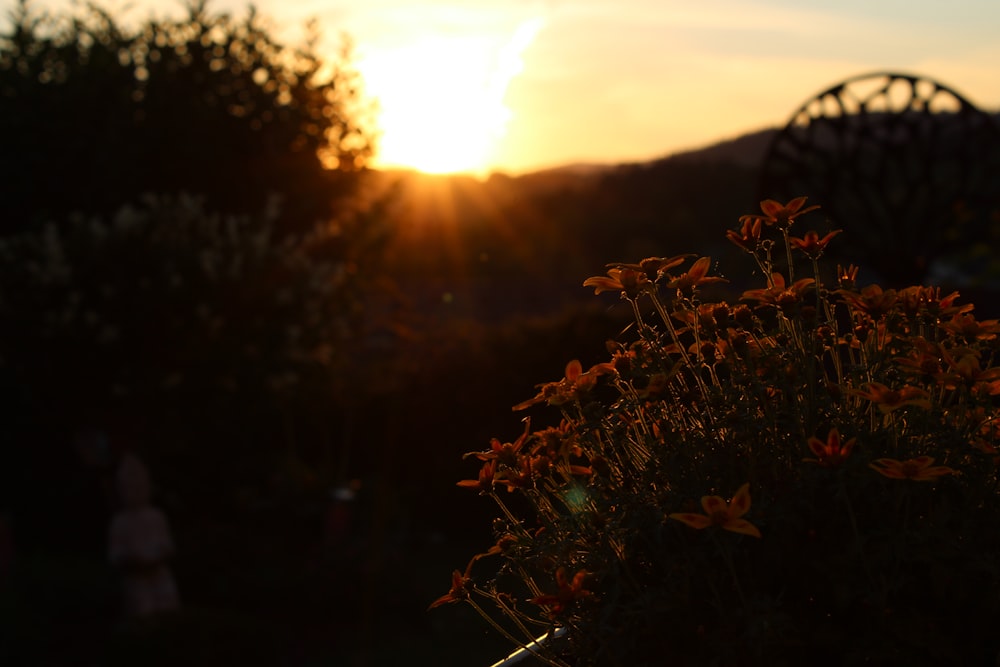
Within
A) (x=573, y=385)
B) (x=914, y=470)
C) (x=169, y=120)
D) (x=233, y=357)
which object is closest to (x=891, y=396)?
(x=914, y=470)

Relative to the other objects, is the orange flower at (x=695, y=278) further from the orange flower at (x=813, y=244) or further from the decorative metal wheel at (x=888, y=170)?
the decorative metal wheel at (x=888, y=170)

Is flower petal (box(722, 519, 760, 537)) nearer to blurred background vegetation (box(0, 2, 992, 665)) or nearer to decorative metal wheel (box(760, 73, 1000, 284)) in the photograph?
blurred background vegetation (box(0, 2, 992, 665))

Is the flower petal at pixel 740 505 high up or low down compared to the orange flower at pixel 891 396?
down

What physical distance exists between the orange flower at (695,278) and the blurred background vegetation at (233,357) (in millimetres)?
5407

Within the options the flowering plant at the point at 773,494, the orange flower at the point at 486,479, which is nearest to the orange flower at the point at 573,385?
the flowering plant at the point at 773,494

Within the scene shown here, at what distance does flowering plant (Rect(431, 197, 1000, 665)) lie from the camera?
1.71m

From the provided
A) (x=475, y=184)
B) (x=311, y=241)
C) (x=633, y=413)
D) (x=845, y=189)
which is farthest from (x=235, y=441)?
(x=475, y=184)

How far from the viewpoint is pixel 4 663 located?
6867 millimetres

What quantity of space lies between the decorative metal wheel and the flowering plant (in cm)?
741

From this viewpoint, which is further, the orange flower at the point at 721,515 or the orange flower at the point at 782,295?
the orange flower at the point at 782,295

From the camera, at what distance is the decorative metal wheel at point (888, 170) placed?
29.9 ft

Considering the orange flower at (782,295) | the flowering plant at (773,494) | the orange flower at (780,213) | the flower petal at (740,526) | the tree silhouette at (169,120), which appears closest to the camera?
the flower petal at (740,526)

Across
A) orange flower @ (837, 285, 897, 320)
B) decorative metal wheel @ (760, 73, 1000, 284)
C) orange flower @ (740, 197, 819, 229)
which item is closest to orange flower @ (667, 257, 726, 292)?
orange flower @ (740, 197, 819, 229)

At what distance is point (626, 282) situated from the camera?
6.41ft
